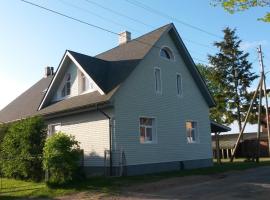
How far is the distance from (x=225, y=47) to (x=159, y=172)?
33.0 metres

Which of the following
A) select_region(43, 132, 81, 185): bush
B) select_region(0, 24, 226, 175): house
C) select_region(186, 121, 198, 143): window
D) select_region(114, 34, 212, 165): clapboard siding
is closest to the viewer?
select_region(43, 132, 81, 185): bush

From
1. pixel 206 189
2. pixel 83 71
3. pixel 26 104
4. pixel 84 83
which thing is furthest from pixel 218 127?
pixel 206 189

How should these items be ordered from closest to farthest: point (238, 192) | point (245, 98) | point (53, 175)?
point (238, 192)
point (53, 175)
point (245, 98)

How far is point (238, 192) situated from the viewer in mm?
14664

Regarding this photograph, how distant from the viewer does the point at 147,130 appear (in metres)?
22.4

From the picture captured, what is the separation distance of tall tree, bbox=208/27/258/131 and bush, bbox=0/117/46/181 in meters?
33.7

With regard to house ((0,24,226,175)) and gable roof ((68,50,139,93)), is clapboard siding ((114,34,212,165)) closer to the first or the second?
house ((0,24,226,175))

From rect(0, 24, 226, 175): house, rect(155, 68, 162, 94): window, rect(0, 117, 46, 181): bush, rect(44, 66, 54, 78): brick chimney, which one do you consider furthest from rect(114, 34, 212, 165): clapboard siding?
rect(44, 66, 54, 78): brick chimney

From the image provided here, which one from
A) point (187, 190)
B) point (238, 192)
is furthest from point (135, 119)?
point (238, 192)

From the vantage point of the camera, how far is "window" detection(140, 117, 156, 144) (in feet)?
72.0

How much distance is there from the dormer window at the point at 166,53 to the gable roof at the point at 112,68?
0.88m

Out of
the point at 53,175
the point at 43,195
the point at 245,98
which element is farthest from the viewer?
the point at 245,98

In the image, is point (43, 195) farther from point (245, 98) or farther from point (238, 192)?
point (245, 98)

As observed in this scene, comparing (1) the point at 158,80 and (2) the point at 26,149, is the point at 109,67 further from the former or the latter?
(2) the point at 26,149
